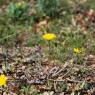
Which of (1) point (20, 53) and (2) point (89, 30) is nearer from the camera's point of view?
(1) point (20, 53)

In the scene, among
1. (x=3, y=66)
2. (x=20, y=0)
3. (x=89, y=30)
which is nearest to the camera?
(x=3, y=66)

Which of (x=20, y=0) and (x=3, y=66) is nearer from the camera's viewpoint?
(x=3, y=66)

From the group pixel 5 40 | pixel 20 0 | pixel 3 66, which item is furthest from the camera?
pixel 20 0

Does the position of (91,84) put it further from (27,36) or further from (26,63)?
(27,36)

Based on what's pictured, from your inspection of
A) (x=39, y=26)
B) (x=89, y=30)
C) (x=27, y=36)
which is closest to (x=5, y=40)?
(x=27, y=36)

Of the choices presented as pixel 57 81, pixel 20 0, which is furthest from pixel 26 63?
pixel 20 0

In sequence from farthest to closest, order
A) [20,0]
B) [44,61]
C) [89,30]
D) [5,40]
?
[20,0]
[89,30]
[5,40]
[44,61]

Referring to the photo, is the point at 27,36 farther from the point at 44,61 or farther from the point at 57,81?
the point at 57,81

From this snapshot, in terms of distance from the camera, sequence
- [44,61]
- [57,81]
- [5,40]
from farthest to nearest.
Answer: [5,40] → [44,61] → [57,81]

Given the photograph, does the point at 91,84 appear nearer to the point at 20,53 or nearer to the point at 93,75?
Result: the point at 93,75
